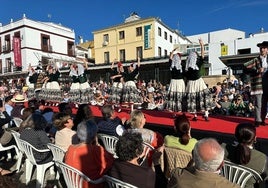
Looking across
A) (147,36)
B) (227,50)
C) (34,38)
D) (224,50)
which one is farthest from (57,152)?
(34,38)

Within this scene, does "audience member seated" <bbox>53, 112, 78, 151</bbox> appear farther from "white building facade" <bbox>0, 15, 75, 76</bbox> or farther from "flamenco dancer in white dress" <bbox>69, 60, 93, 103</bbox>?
"white building facade" <bbox>0, 15, 75, 76</bbox>

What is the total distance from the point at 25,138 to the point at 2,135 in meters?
1.07

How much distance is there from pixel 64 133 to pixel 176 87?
151 inches

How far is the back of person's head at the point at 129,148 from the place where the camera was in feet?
9.16

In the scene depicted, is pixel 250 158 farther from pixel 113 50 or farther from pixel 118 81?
pixel 113 50

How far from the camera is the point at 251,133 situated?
325cm

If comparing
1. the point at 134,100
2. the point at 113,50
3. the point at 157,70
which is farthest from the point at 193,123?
the point at 113,50

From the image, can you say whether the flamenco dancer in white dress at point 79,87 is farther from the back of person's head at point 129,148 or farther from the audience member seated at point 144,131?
the back of person's head at point 129,148

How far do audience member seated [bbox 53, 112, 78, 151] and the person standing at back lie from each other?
12.3ft

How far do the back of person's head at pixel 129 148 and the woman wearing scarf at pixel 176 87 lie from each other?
4.72m

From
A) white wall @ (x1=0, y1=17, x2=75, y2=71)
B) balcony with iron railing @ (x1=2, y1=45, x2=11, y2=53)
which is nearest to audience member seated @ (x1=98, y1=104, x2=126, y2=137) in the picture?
white wall @ (x1=0, y1=17, x2=75, y2=71)

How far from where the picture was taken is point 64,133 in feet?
14.8


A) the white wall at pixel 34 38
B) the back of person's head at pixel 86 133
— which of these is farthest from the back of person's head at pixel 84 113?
the white wall at pixel 34 38

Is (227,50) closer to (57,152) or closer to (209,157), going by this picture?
(57,152)
